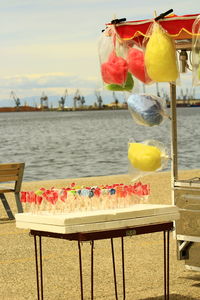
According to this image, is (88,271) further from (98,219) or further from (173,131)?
(98,219)

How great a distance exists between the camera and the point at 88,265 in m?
9.83

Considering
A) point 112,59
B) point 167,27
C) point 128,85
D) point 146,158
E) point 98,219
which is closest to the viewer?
point 98,219

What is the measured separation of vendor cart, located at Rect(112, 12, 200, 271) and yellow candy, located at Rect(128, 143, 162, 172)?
36cm

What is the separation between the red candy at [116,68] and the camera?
8805 millimetres

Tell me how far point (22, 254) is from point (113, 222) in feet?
12.3

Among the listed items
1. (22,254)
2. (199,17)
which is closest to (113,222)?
(199,17)

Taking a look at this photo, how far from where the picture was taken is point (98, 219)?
7.00 m

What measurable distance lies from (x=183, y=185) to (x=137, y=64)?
1.19m

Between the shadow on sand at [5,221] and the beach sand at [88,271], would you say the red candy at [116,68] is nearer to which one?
the beach sand at [88,271]

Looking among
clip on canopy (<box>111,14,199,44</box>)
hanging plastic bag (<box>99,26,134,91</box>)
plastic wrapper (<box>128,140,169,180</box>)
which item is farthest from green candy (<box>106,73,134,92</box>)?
plastic wrapper (<box>128,140,169,180</box>)

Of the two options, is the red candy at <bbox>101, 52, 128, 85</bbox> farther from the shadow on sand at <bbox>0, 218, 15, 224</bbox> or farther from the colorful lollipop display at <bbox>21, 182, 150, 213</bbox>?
the shadow on sand at <bbox>0, 218, 15, 224</bbox>

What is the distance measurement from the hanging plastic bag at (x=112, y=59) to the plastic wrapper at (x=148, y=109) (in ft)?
0.87

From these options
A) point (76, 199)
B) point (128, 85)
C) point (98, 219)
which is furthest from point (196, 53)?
point (98, 219)

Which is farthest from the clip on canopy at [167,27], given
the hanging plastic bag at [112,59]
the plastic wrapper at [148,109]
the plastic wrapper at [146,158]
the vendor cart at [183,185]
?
the plastic wrapper at [146,158]
